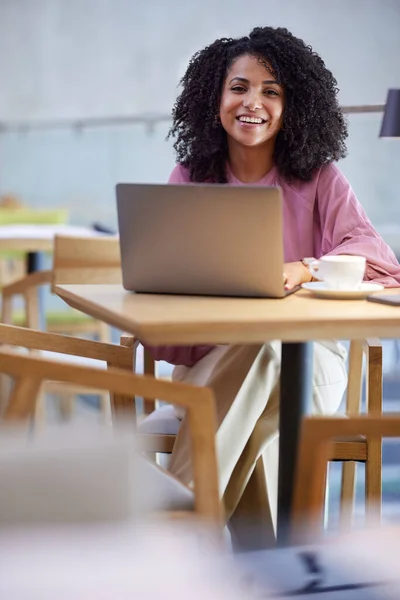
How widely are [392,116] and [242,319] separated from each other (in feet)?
2.78

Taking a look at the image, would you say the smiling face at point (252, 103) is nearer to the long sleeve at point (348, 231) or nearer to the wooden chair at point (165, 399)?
the long sleeve at point (348, 231)

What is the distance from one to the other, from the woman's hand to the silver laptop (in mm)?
91

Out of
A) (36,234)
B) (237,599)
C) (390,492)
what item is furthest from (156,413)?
(36,234)

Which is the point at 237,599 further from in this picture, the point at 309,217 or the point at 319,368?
the point at 309,217

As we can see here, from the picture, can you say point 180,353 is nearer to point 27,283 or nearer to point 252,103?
point 252,103

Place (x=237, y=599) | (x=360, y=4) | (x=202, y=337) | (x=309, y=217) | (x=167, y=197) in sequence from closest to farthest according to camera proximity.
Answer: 1. (x=237, y=599)
2. (x=202, y=337)
3. (x=167, y=197)
4. (x=309, y=217)
5. (x=360, y=4)

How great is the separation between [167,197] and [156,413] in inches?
23.1

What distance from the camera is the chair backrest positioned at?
2775 millimetres

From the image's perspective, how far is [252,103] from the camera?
7.62 ft

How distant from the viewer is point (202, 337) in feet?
4.90

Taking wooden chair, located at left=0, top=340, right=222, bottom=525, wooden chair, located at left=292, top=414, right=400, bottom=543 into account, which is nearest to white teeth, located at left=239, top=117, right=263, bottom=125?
wooden chair, located at left=0, top=340, right=222, bottom=525

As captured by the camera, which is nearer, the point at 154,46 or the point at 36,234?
the point at 36,234

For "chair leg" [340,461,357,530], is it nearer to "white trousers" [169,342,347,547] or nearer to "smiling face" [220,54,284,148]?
"white trousers" [169,342,347,547]

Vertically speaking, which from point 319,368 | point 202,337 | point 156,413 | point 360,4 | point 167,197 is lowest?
point 156,413
